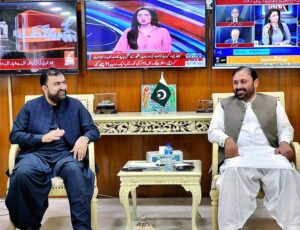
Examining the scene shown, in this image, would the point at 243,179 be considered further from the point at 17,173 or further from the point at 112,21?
the point at 112,21

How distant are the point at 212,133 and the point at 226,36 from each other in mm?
1086

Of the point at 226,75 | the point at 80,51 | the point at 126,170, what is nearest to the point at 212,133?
the point at 126,170

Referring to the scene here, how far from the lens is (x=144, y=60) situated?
4012 mm

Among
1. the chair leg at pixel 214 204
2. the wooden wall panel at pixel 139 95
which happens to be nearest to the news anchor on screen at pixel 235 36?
the wooden wall panel at pixel 139 95

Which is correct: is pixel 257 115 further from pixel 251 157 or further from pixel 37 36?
pixel 37 36

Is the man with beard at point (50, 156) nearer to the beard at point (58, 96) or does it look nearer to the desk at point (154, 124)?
the beard at point (58, 96)

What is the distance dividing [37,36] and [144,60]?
39.3 inches

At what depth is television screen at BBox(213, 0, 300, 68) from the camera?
3.89 meters

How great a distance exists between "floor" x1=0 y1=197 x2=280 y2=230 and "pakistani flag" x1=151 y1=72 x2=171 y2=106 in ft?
3.00

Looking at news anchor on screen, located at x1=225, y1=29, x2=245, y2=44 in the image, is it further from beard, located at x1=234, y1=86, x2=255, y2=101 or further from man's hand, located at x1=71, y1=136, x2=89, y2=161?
man's hand, located at x1=71, y1=136, x2=89, y2=161

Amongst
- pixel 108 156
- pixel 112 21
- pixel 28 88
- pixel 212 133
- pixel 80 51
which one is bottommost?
pixel 108 156

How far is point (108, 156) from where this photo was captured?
4223 mm

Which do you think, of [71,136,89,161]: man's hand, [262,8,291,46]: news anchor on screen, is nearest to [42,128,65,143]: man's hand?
[71,136,89,161]: man's hand

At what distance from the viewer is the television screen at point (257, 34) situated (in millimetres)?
3891
